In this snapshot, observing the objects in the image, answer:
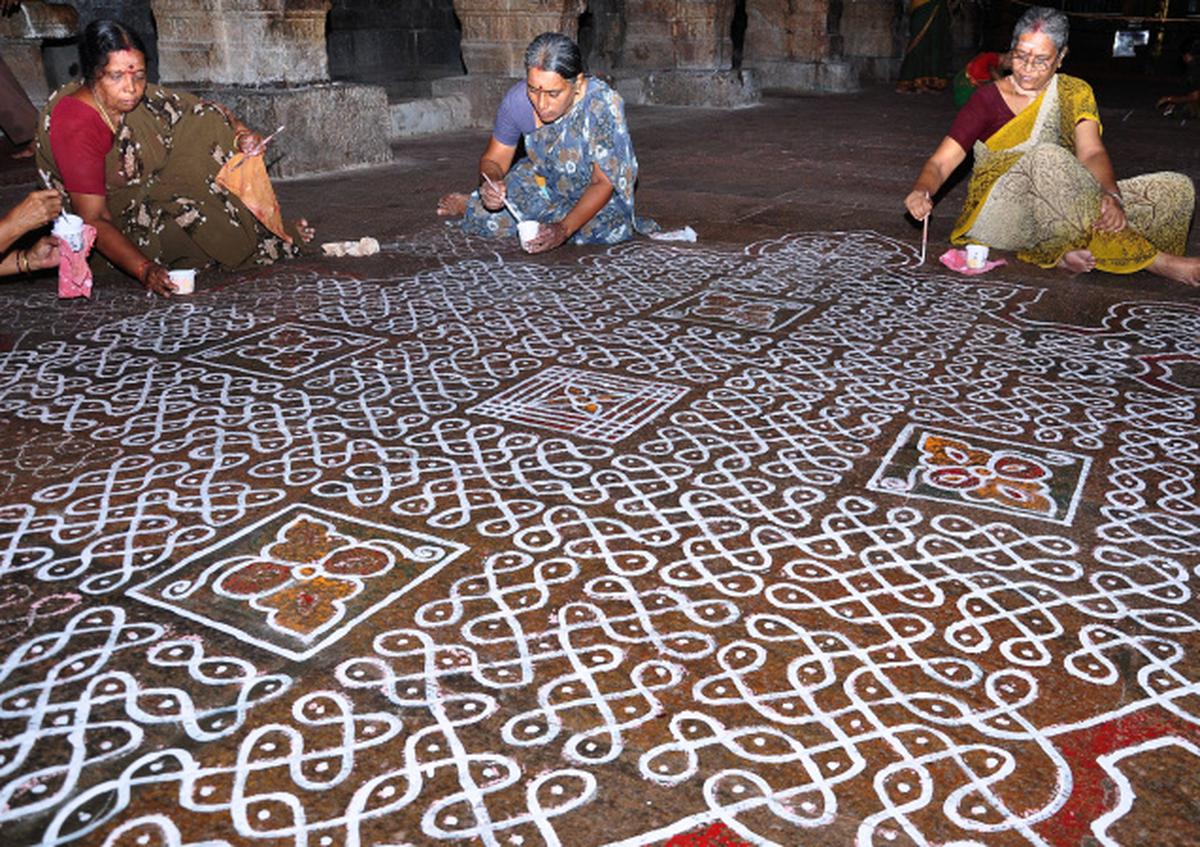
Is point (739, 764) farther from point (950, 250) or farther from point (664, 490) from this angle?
point (950, 250)

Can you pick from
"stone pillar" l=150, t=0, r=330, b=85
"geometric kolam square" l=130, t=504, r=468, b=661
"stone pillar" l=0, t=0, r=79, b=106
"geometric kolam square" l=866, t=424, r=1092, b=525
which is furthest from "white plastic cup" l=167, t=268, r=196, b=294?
"stone pillar" l=0, t=0, r=79, b=106

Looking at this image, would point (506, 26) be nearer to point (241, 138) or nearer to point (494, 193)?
point (494, 193)

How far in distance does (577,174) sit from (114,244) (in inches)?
68.4

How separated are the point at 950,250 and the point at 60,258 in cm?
317

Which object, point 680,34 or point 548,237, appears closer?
point 548,237

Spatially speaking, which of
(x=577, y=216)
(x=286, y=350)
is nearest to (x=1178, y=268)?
(x=577, y=216)

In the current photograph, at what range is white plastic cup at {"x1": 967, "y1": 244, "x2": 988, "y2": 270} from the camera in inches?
147

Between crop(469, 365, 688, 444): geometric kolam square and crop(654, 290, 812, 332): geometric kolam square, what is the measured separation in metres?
0.62

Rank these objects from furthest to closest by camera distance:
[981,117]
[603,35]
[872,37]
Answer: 1. [872,37]
2. [603,35]
3. [981,117]

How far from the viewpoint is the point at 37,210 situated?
308 centimetres

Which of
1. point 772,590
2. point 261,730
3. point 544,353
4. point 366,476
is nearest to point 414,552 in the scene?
point 366,476

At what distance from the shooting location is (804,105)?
32.3 ft

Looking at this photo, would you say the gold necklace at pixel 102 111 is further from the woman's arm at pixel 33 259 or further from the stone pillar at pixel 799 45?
the stone pillar at pixel 799 45

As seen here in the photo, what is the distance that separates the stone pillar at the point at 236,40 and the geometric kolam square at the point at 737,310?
330 centimetres
